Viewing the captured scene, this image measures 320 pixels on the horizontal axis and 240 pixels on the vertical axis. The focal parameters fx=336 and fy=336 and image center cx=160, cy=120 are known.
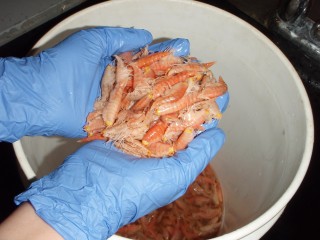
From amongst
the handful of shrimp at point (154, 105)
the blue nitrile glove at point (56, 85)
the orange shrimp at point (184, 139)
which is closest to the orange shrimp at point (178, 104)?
the handful of shrimp at point (154, 105)

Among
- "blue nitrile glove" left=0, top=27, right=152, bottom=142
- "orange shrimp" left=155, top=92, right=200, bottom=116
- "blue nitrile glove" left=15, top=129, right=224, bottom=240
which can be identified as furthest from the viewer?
"orange shrimp" left=155, top=92, right=200, bottom=116

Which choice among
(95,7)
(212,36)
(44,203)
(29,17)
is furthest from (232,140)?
(29,17)

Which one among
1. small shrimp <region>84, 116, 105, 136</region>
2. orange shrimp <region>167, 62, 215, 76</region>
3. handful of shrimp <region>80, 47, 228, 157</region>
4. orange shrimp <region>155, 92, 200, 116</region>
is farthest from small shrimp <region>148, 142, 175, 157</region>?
orange shrimp <region>167, 62, 215, 76</region>

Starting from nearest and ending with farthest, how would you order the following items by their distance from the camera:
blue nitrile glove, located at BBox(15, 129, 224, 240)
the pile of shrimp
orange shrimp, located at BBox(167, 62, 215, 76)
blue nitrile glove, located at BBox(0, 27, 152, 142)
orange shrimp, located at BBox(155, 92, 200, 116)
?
blue nitrile glove, located at BBox(15, 129, 224, 240) → blue nitrile glove, located at BBox(0, 27, 152, 142) → orange shrimp, located at BBox(155, 92, 200, 116) → orange shrimp, located at BBox(167, 62, 215, 76) → the pile of shrimp

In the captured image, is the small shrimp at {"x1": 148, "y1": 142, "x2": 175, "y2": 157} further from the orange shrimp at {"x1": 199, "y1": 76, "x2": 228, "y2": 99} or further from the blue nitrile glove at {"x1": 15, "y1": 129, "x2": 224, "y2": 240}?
the orange shrimp at {"x1": 199, "y1": 76, "x2": 228, "y2": 99}

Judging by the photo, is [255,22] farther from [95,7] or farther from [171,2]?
[95,7]

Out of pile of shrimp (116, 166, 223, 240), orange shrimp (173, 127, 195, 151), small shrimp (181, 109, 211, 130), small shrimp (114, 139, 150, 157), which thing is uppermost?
small shrimp (181, 109, 211, 130)

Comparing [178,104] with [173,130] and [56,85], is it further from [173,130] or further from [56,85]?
[56,85]
